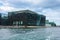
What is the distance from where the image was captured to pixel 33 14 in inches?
257

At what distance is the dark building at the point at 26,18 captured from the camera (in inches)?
258

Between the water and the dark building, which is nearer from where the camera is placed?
the water

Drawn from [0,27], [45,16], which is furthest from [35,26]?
[0,27]

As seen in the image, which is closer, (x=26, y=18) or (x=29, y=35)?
(x=29, y=35)

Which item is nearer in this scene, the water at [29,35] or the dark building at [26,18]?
the water at [29,35]

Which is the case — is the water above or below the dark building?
below

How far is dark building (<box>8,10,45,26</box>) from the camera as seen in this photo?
6548mm

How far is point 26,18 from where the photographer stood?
274 inches

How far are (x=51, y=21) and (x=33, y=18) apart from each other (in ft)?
3.50

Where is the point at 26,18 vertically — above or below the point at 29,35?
above

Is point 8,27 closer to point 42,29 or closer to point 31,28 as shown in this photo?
point 31,28

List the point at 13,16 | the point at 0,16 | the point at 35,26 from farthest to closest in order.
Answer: the point at 35,26, the point at 13,16, the point at 0,16

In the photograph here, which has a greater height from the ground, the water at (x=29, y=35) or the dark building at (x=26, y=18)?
the dark building at (x=26, y=18)

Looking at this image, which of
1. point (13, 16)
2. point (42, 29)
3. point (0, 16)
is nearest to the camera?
point (0, 16)
